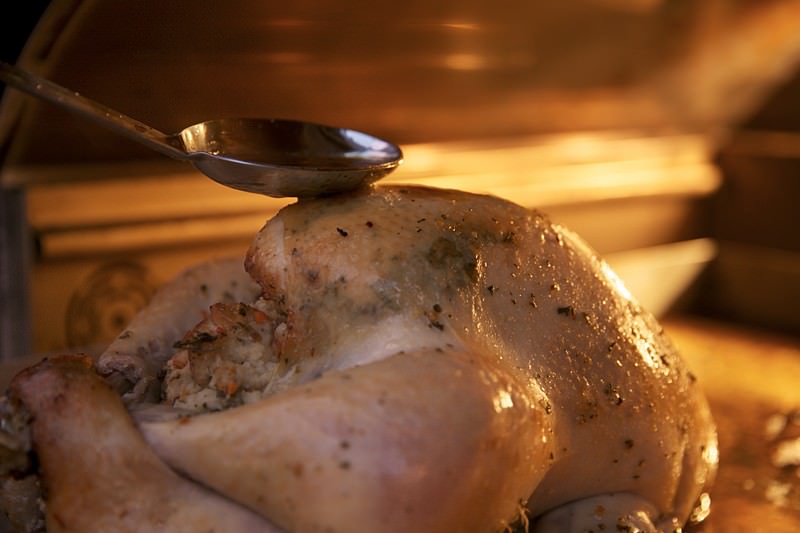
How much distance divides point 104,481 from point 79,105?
450mm

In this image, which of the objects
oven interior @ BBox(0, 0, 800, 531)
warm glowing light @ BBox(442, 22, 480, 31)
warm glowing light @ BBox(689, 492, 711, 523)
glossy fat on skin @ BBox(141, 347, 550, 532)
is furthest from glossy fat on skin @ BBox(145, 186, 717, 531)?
warm glowing light @ BBox(442, 22, 480, 31)

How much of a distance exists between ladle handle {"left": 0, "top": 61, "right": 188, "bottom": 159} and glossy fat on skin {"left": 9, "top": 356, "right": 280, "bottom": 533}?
1.06 ft

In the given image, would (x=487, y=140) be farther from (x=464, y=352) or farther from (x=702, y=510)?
(x=464, y=352)

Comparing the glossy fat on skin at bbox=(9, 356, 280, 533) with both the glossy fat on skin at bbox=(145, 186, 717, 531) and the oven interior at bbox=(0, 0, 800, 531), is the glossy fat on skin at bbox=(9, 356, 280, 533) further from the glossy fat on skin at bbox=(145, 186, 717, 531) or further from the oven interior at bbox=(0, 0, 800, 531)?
the oven interior at bbox=(0, 0, 800, 531)

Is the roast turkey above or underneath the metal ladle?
underneath

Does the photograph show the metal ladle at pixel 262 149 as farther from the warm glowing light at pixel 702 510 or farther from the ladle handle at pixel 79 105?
the warm glowing light at pixel 702 510

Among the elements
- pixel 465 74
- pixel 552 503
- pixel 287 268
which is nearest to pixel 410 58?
pixel 465 74

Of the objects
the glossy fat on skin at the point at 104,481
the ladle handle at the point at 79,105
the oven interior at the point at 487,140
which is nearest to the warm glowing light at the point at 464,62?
the oven interior at the point at 487,140

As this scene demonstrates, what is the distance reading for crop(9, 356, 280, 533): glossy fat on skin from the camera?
38.8 inches

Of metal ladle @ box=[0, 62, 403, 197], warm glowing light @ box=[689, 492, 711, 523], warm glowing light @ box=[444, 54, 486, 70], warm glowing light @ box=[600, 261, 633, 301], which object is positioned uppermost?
warm glowing light @ box=[444, 54, 486, 70]

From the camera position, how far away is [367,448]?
0.96 m

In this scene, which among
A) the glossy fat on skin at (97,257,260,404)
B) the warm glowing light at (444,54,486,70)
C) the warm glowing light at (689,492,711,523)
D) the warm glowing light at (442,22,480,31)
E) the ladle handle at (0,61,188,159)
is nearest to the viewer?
the ladle handle at (0,61,188,159)

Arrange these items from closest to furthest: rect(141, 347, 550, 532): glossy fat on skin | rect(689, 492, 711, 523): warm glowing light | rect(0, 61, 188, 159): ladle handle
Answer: rect(141, 347, 550, 532): glossy fat on skin, rect(0, 61, 188, 159): ladle handle, rect(689, 492, 711, 523): warm glowing light

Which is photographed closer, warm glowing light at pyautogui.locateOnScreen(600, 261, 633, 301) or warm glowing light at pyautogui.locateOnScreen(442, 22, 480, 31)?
warm glowing light at pyautogui.locateOnScreen(600, 261, 633, 301)
